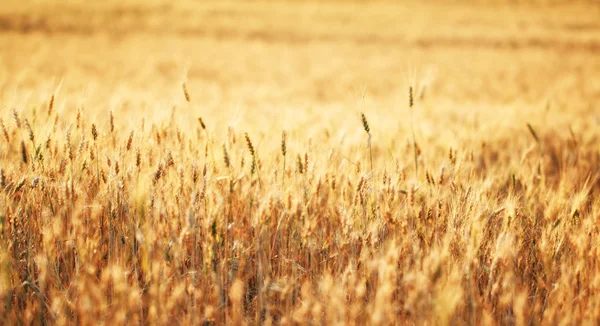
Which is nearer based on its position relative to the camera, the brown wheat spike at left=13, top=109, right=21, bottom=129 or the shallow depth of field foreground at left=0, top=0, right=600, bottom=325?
the shallow depth of field foreground at left=0, top=0, right=600, bottom=325

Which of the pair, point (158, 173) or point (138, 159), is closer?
point (158, 173)

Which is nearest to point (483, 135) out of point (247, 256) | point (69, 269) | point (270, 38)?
point (247, 256)

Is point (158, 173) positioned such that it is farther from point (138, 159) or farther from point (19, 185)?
point (19, 185)

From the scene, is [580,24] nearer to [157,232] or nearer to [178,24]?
[178,24]

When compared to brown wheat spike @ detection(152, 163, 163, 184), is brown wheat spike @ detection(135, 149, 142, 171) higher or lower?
higher

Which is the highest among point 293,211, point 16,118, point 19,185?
point 16,118

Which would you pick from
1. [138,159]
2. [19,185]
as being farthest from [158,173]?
[19,185]

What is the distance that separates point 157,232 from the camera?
1.52 m

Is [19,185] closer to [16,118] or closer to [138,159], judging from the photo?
[16,118]

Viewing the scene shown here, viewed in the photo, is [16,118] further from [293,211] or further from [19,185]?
[293,211]

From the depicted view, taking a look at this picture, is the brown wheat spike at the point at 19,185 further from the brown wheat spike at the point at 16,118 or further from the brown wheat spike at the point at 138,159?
the brown wheat spike at the point at 138,159

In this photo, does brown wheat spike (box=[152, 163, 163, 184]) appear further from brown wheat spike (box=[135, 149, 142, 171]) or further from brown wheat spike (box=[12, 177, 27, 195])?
brown wheat spike (box=[12, 177, 27, 195])

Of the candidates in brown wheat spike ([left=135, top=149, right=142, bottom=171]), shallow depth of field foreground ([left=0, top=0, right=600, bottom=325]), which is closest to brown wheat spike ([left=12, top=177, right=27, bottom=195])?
shallow depth of field foreground ([left=0, top=0, right=600, bottom=325])

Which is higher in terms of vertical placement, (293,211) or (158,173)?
(158,173)
